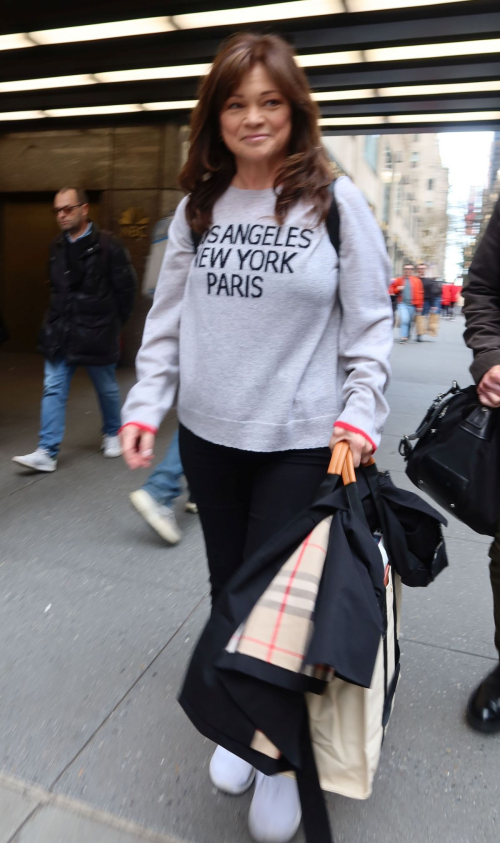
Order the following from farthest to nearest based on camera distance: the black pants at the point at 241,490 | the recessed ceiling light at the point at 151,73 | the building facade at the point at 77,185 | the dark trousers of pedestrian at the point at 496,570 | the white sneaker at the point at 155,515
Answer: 1. the building facade at the point at 77,185
2. the recessed ceiling light at the point at 151,73
3. the white sneaker at the point at 155,515
4. the dark trousers of pedestrian at the point at 496,570
5. the black pants at the point at 241,490

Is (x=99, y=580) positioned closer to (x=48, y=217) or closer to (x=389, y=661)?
(x=389, y=661)

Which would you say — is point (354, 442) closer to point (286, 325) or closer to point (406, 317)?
point (286, 325)

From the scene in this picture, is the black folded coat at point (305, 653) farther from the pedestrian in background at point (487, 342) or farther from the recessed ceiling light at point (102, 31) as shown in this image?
the recessed ceiling light at point (102, 31)

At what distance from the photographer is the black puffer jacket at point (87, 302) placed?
5.17 meters

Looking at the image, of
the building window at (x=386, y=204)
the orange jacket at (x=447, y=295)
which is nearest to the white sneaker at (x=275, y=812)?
the orange jacket at (x=447, y=295)

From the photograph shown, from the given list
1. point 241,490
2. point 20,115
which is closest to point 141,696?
point 241,490

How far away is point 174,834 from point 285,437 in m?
1.14

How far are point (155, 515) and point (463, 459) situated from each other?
2.03m

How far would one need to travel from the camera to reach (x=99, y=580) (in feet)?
11.2

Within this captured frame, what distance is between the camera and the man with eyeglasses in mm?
5105

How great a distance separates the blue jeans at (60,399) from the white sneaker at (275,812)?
361cm

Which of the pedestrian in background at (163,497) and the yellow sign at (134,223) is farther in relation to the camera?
the yellow sign at (134,223)

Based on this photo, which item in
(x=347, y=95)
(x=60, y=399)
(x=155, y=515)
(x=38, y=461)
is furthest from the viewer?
(x=347, y=95)

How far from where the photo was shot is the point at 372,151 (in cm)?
3503
